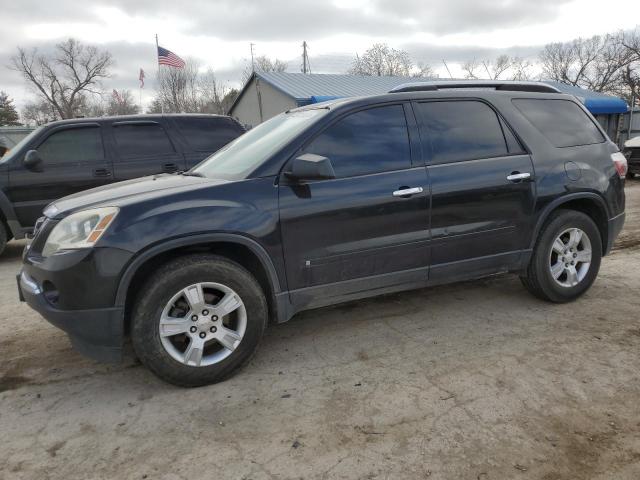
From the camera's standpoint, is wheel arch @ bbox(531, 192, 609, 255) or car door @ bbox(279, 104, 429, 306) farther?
wheel arch @ bbox(531, 192, 609, 255)

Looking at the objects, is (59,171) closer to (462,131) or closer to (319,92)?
(462,131)

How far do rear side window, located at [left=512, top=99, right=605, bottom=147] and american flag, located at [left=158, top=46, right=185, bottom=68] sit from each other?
732 inches

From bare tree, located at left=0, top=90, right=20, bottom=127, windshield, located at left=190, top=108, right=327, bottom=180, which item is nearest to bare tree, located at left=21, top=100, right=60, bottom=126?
bare tree, located at left=0, top=90, right=20, bottom=127

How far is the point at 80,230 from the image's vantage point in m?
2.79

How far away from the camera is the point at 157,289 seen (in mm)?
A: 2791

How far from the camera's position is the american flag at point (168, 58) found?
19562 mm

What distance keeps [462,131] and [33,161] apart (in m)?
5.59

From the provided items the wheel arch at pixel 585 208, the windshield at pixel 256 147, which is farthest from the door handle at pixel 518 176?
the windshield at pixel 256 147

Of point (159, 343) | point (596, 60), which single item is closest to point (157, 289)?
point (159, 343)

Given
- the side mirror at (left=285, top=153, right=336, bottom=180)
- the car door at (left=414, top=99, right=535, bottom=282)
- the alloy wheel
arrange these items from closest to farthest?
the alloy wheel, the side mirror at (left=285, top=153, right=336, bottom=180), the car door at (left=414, top=99, right=535, bottom=282)

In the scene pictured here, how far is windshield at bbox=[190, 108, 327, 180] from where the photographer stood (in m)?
3.30

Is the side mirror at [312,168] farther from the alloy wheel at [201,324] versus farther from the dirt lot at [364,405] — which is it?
the dirt lot at [364,405]

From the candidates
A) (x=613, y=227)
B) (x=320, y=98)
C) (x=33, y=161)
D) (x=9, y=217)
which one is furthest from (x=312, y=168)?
(x=320, y=98)

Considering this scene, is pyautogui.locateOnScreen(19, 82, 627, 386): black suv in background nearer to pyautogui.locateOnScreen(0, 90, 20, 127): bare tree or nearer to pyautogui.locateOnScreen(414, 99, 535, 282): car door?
pyautogui.locateOnScreen(414, 99, 535, 282): car door
